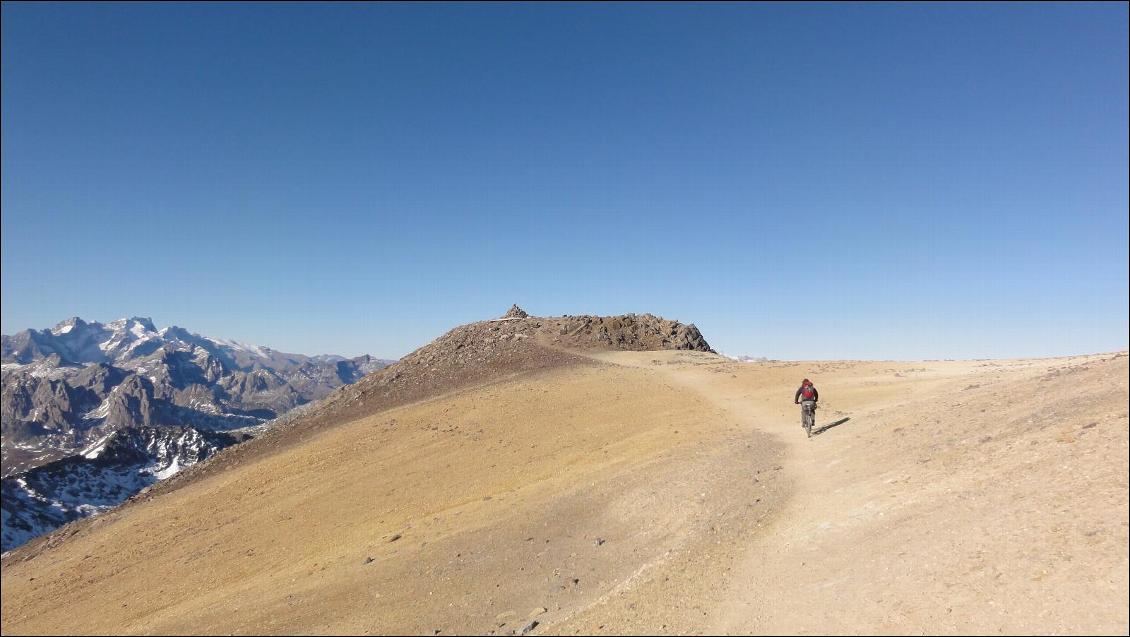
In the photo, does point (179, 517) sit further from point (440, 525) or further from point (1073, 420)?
point (1073, 420)

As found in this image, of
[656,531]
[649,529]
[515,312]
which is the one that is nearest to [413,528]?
[649,529]

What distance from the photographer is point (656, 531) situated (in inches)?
483

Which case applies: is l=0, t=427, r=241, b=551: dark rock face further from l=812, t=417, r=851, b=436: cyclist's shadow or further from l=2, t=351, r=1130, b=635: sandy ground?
l=812, t=417, r=851, b=436: cyclist's shadow

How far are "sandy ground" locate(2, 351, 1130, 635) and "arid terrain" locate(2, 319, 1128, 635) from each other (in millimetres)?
57

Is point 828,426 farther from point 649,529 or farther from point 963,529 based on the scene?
point 963,529

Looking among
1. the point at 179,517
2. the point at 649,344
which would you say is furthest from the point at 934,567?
the point at 649,344

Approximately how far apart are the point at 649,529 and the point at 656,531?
21cm

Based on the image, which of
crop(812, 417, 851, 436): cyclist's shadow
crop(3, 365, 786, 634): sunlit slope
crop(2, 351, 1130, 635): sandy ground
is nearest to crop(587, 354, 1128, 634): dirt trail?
crop(2, 351, 1130, 635): sandy ground

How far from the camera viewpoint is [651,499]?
1391 centimetres

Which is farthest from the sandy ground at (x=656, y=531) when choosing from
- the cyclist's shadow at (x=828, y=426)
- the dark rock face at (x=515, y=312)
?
the dark rock face at (x=515, y=312)

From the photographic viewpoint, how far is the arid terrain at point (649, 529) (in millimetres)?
7758

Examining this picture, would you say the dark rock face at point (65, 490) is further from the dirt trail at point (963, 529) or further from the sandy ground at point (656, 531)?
the dirt trail at point (963, 529)

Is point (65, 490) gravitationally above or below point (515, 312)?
below

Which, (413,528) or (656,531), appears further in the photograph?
(413,528)
